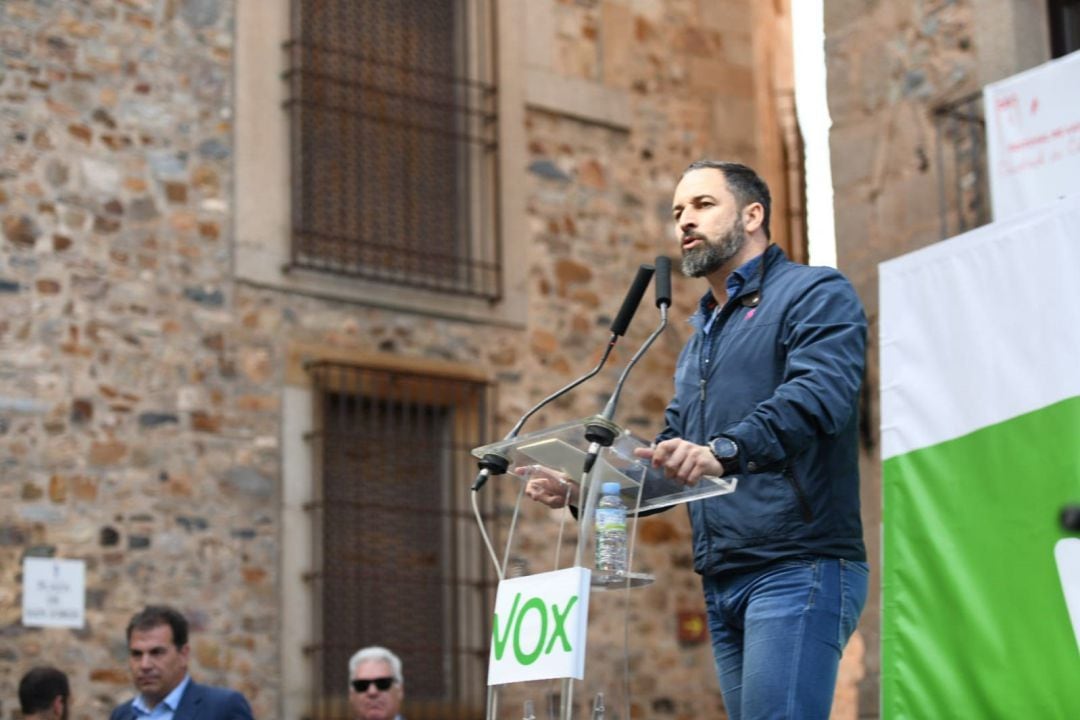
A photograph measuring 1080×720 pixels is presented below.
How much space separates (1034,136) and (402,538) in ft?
15.8

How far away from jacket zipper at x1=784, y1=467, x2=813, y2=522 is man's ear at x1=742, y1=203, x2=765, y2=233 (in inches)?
24.2

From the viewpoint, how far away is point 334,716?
10688 millimetres

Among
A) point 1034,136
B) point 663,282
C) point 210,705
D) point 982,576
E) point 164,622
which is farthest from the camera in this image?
point 1034,136

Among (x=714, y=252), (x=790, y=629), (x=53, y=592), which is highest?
(x=714, y=252)

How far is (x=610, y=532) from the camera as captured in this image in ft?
13.5

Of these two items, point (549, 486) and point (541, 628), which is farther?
point (549, 486)

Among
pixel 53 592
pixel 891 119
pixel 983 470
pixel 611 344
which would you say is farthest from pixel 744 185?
pixel 53 592

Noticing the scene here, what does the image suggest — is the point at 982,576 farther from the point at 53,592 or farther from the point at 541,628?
the point at 53,592

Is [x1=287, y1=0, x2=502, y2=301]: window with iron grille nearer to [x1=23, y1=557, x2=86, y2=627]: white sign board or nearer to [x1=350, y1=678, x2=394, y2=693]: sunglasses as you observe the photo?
[x1=23, y1=557, x2=86, y2=627]: white sign board

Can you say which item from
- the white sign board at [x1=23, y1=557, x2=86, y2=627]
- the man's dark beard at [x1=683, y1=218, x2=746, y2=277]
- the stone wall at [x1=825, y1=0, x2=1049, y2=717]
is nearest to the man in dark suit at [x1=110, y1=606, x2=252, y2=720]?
the white sign board at [x1=23, y1=557, x2=86, y2=627]

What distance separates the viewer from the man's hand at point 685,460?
12.7 ft

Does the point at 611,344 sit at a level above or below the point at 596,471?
above

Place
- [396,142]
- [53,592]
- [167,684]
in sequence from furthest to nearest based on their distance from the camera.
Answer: [396,142], [53,592], [167,684]

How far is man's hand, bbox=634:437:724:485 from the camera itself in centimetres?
387
